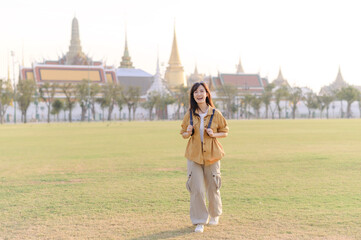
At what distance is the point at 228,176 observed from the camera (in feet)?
29.9

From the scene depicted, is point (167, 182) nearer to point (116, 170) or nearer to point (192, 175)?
point (116, 170)

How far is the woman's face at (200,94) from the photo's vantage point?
5395 millimetres

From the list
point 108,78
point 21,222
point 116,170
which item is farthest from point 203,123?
point 108,78

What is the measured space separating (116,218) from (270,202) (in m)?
2.12

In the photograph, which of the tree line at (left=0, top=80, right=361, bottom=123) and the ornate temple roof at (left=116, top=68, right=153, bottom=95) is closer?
the tree line at (left=0, top=80, right=361, bottom=123)

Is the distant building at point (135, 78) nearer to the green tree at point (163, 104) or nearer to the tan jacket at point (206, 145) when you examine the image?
the green tree at point (163, 104)

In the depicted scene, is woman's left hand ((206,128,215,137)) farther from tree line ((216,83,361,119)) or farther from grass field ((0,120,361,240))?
tree line ((216,83,361,119))

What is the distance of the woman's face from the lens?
5395 mm

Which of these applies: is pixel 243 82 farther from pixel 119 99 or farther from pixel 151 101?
pixel 119 99

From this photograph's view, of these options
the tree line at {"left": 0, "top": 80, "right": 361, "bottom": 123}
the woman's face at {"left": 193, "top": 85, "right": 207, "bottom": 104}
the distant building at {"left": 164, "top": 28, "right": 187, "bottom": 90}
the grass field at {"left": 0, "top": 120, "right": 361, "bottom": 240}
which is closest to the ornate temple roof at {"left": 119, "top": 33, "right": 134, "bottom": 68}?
the distant building at {"left": 164, "top": 28, "right": 187, "bottom": 90}

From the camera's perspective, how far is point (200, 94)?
539 cm

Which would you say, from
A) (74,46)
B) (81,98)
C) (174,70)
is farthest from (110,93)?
(74,46)

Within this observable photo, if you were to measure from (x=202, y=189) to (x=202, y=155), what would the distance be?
36 cm

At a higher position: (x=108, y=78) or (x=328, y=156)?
(x=108, y=78)
